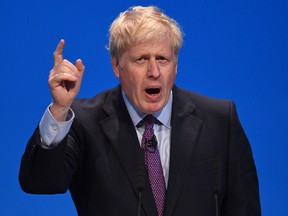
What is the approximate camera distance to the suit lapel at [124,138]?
206 centimetres

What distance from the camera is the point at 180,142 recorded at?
2.15 meters

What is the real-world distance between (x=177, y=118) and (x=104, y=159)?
25cm

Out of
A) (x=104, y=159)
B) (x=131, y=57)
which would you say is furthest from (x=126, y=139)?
(x=131, y=57)

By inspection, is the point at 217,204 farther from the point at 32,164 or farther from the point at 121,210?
the point at 32,164

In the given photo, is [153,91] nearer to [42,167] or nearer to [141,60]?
[141,60]

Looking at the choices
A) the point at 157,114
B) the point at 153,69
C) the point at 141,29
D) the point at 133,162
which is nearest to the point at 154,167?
the point at 133,162

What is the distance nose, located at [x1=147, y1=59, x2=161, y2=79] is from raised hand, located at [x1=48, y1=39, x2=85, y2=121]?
23 centimetres

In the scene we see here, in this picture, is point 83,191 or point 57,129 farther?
point 83,191

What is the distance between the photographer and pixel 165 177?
2115 millimetres

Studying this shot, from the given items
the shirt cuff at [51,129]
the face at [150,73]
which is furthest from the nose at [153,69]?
the shirt cuff at [51,129]

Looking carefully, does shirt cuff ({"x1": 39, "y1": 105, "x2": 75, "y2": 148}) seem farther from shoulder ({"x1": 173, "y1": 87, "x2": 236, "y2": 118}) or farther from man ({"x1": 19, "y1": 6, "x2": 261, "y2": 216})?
shoulder ({"x1": 173, "y1": 87, "x2": 236, "y2": 118})

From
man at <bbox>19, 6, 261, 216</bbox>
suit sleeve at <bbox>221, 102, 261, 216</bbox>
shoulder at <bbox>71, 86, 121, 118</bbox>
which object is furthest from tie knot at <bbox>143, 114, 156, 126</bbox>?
suit sleeve at <bbox>221, 102, 261, 216</bbox>

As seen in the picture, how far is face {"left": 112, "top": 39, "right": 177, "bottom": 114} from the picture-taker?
6.84 feet

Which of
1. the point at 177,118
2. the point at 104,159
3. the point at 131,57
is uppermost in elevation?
the point at 131,57
